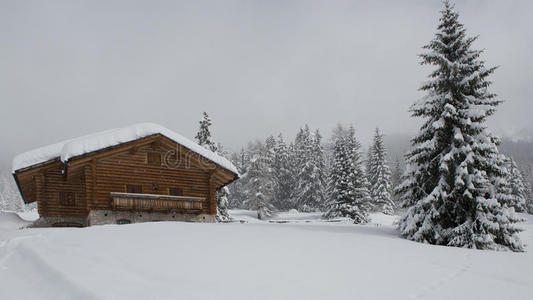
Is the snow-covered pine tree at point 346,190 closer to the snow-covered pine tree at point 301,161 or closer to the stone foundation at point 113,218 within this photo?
the snow-covered pine tree at point 301,161

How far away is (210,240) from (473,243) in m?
9.85

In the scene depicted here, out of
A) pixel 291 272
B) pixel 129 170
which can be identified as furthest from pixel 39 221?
pixel 291 272

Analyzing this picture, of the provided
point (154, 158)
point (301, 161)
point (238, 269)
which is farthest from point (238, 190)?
point (238, 269)

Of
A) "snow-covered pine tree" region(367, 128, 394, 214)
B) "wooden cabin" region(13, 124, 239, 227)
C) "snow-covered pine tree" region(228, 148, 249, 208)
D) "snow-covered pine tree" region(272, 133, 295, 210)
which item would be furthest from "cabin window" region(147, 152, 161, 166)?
"snow-covered pine tree" region(228, 148, 249, 208)

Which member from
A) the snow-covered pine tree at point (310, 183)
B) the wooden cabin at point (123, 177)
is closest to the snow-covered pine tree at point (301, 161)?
the snow-covered pine tree at point (310, 183)

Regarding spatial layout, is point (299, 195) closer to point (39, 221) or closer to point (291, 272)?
point (39, 221)

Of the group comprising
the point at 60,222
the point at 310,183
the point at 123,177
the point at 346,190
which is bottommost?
the point at 60,222

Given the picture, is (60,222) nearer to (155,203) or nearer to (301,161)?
(155,203)

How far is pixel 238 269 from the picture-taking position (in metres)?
6.95

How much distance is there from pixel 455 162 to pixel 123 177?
1840cm

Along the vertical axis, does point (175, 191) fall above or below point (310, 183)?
below

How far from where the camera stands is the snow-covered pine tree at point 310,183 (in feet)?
199

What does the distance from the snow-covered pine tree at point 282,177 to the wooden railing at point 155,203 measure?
41.1 metres

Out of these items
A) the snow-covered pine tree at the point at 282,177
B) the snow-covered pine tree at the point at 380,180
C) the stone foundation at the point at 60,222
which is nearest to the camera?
the stone foundation at the point at 60,222
